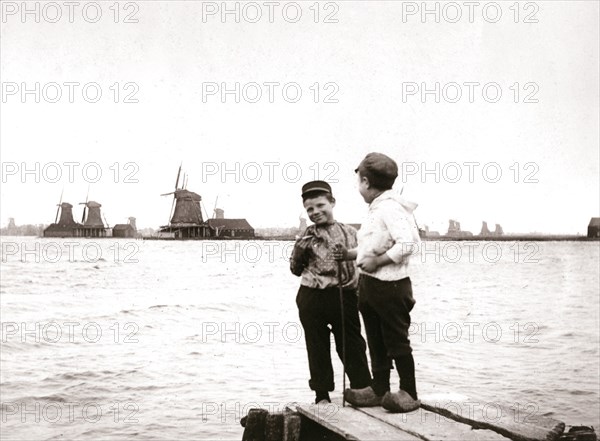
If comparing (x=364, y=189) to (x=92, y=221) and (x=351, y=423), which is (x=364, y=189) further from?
(x=92, y=221)

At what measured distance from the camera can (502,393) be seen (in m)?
12.5

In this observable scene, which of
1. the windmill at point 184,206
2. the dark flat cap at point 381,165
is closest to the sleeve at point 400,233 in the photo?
the dark flat cap at point 381,165

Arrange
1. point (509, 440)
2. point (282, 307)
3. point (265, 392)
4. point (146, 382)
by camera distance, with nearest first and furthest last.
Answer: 1. point (509, 440)
2. point (265, 392)
3. point (146, 382)
4. point (282, 307)

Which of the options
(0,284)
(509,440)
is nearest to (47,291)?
(0,284)

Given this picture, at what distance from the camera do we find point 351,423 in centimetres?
411

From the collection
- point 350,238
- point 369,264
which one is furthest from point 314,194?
point 369,264

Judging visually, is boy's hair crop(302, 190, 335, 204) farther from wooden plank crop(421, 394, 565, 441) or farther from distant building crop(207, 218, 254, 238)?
distant building crop(207, 218, 254, 238)

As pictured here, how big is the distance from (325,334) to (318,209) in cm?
91

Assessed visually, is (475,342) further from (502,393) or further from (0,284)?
(0,284)

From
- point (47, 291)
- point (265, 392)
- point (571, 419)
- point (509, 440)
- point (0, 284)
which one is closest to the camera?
point (509, 440)

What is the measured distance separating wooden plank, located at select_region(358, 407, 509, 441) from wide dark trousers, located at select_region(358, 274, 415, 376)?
36cm

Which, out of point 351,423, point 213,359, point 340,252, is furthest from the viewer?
point 213,359

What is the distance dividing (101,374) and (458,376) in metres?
7.21

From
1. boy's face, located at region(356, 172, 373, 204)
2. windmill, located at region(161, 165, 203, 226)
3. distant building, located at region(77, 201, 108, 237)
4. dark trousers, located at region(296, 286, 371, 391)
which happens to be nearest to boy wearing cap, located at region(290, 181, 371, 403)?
dark trousers, located at region(296, 286, 371, 391)
